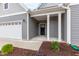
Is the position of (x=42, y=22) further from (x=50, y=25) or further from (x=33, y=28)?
(x=50, y=25)

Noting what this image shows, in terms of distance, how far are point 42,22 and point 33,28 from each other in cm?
139

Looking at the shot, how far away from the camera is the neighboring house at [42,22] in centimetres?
1351

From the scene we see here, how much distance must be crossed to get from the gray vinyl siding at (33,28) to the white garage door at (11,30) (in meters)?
1.13

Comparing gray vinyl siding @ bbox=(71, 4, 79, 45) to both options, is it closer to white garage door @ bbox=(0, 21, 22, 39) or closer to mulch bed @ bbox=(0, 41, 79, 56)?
mulch bed @ bbox=(0, 41, 79, 56)

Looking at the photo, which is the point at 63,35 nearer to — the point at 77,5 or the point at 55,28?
the point at 55,28

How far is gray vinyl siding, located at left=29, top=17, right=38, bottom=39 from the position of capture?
1809 centimetres

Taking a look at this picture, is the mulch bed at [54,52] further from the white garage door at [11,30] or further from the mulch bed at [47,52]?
the white garage door at [11,30]

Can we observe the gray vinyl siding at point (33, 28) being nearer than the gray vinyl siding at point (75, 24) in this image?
No

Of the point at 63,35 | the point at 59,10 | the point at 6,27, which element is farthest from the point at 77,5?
the point at 6,27

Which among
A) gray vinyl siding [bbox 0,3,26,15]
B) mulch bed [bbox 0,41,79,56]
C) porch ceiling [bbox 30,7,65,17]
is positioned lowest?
mulch bed [bbox 0,41,79,56]

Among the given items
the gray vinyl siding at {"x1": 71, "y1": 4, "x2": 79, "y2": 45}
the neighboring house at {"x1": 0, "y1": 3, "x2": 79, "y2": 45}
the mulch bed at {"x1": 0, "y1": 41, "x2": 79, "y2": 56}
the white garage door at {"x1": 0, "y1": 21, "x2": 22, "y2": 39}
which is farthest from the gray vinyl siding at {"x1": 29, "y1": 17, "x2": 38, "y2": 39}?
the mulch bed at {"x1": 0, "y1": 41, "x2": 79, "y2": 56}

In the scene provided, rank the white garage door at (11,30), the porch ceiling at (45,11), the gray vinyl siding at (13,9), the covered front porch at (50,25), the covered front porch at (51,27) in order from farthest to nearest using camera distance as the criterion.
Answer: the gray vinyl siding at (13,9), the white garage door at (11,30), the covered front porch at (51,27), the porch ceiling at (45,11), the covered front porch at (50,25)

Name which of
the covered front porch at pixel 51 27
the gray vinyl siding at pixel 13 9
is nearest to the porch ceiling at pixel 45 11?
the covered front porch at pixel 51 27

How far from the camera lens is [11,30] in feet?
64.7
